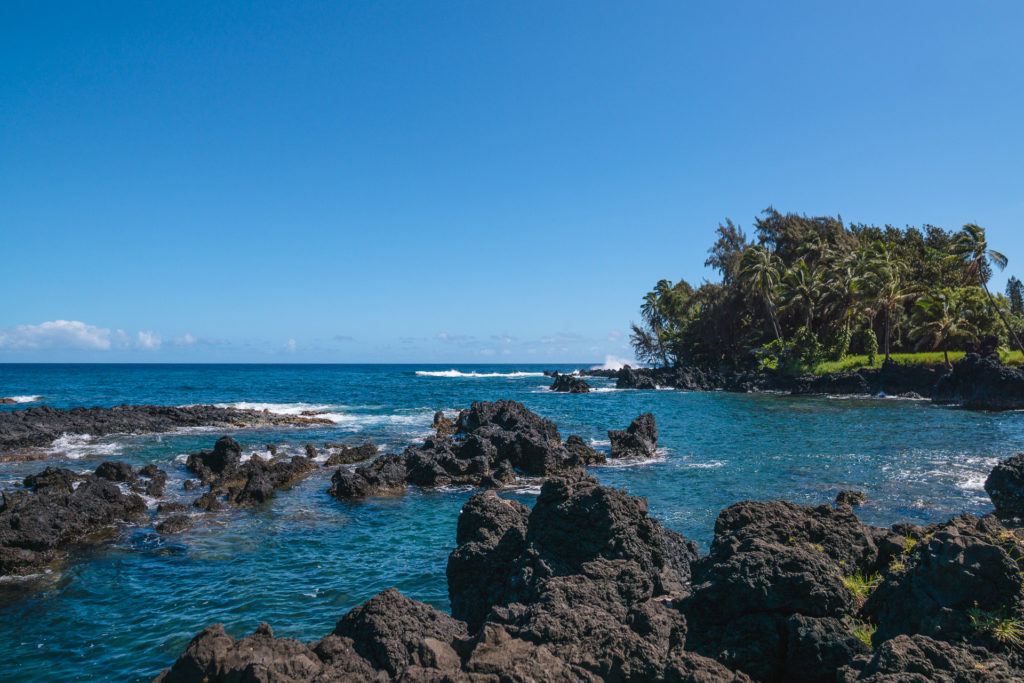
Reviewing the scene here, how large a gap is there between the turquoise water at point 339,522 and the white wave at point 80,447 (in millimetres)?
138

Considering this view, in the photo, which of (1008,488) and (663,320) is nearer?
(1008,488)

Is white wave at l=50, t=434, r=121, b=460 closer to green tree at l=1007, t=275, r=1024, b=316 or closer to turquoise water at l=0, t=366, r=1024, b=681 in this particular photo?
turquoise water at l=0, t=366, r=1024, b=681

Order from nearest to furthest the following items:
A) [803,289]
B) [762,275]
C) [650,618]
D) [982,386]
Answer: [650,618] → [982,386] → [803,289] → [762,275]

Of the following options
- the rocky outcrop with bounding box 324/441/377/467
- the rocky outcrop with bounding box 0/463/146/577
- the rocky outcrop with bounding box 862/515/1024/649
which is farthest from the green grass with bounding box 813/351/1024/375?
the rocky outcrop with bounding box 0/463/146/577

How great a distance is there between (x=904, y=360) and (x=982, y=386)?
62.5 feet

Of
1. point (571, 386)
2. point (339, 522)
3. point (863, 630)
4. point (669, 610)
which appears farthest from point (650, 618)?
point (571, 386)

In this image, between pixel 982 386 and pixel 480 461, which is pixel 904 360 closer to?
pixel 982 386

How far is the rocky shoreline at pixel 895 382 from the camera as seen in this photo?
161 ft

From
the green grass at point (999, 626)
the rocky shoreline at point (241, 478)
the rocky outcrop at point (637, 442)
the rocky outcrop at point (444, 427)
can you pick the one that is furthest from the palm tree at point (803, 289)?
the green grass at point (999, 626)

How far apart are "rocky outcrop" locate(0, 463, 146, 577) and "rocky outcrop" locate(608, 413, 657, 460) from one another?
20527 millimetres

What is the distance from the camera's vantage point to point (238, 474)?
2620 centimetres

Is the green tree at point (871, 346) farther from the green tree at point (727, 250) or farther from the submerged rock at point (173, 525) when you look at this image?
the submerged rock at point (173, 525)

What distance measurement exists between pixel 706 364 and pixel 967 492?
7846 centimetres

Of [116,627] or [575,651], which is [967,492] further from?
[116,627]
